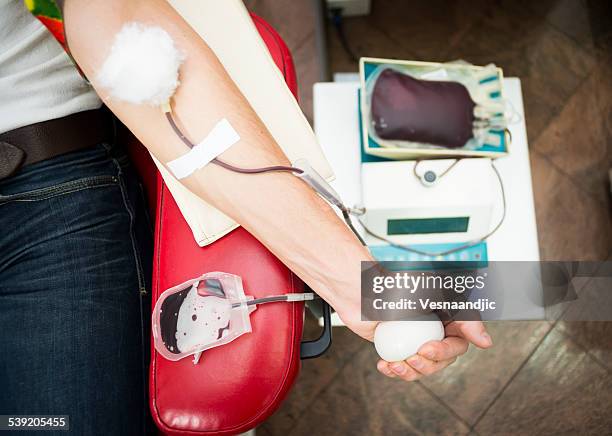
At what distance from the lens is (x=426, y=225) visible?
3.63ft

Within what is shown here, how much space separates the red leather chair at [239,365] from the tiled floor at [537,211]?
28.7 inches

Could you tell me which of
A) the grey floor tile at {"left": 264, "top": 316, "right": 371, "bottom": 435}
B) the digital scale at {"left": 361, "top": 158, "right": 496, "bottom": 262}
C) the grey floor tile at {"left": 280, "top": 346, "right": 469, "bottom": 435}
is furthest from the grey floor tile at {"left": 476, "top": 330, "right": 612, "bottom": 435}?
the digital scale at {"left": 361, "top": 158, "right": 496, "bottom": 262}

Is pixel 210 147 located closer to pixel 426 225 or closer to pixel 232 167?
pixel 232 167

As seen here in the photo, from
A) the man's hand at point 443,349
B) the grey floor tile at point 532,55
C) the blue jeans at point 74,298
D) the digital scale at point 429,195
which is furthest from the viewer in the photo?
the grey floor tile at point 532,55

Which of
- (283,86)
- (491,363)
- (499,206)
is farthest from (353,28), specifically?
(491,363)

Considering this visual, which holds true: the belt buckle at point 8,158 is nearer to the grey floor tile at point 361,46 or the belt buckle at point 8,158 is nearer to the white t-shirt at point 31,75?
the white t-shirt at point 31,75

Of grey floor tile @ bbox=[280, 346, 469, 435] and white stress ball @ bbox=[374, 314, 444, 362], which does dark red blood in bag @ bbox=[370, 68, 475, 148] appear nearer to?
white stress ball @ bbox=[374, 314, 444, 362]

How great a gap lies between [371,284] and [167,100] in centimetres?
37

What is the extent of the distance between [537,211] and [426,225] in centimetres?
57

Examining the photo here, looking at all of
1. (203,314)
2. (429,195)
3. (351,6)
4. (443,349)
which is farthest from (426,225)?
(351,6)

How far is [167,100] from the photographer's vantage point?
71 centimetres

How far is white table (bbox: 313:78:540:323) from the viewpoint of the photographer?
3.73 ft

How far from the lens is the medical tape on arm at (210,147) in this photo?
714 mm

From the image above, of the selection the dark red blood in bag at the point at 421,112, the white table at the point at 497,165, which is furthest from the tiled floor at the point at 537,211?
the dark red blood in bag at the point at 421,112
